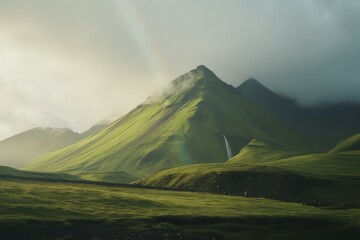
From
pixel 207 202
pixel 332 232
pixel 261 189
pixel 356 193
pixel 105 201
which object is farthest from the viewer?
pixel 261 189

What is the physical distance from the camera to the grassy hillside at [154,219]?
77.6 metres

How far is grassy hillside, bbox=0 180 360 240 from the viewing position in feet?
254

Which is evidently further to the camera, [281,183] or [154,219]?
[281,183]

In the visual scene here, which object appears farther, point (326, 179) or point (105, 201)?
point (326, 179)

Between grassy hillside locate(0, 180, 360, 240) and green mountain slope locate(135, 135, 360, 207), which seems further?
green mountain slope locate(135, 135, 360, 207)

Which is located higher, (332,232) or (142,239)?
(142,239)

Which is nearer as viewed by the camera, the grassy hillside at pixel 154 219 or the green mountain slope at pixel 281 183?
the grassy hillside at pixel 154 219

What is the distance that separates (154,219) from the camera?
296ft

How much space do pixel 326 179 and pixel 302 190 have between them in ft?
53.4

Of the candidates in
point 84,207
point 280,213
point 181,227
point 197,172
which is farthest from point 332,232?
point 197,172

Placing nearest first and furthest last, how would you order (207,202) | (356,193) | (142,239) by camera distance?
1. (142,239)
2. (207,202)
3. (356,193)

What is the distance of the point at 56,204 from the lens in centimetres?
9981

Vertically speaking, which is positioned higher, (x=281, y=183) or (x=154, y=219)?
(x=154, y=219)

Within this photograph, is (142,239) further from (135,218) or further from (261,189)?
(261,189)
